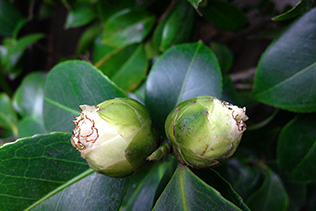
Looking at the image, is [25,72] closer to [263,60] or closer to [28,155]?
[28,155]

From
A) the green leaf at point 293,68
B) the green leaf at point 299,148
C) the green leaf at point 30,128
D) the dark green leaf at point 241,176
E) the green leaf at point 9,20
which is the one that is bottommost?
the dark green leaf at point 241,176

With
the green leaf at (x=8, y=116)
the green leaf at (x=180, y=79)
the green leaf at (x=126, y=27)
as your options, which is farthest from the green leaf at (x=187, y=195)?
the green leaf at (x=8, y=116)

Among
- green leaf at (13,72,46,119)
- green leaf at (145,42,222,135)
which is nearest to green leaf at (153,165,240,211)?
green leaf at (145,42,222,135)

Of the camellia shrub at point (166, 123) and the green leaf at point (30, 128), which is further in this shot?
the green leaf at point (30, 128)

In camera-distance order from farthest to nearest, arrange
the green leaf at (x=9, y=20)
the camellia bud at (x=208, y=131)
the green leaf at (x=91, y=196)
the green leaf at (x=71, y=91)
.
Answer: the green leaf at (x=9, y=20) → the green leaf at (x=71, y=91) → the green leaf at (x=91, y=196) → the camellia bud at (x=208, y=131)

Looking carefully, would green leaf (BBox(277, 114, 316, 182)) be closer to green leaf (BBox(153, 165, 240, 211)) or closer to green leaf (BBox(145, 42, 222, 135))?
green leaf (BBox(145, 42, 222, 135))

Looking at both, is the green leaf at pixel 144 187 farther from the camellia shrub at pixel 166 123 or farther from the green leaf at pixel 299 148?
the green leaf at pixel 299 148
